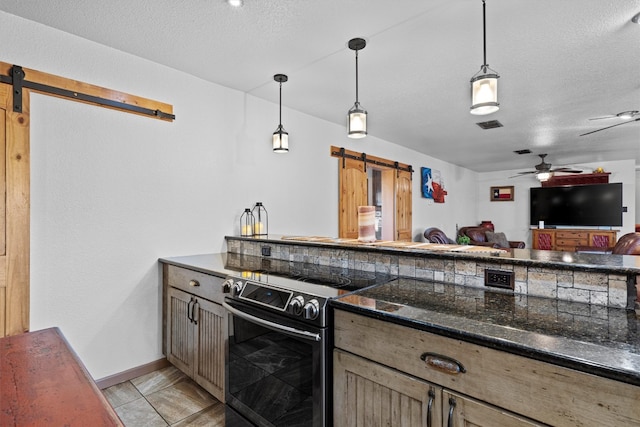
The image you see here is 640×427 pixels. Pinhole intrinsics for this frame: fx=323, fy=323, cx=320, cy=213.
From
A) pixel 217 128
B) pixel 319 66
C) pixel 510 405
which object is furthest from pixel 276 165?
pixel 510 405

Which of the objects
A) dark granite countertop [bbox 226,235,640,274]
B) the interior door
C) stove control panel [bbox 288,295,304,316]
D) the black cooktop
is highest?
the interior door

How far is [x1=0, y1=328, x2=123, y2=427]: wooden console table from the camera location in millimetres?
680

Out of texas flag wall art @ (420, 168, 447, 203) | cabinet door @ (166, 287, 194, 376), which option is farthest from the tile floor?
texas flag wall art @ (420, 168, 447, 203)

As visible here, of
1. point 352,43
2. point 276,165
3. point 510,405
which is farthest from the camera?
point 276,165

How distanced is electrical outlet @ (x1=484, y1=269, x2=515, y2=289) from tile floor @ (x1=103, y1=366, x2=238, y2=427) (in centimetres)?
173

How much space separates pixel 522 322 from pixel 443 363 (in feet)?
0.99

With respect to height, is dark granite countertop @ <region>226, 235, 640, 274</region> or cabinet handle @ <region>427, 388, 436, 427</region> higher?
dark granite countertop @ <region>226, 235, 640, 274</region>

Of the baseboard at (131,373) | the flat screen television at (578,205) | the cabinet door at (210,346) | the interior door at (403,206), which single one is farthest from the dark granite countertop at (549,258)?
the flat screen television at (578,205)

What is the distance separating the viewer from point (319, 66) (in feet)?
8.86

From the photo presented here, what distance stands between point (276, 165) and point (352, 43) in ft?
5.16

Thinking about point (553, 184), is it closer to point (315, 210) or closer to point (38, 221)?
point (315, 210)

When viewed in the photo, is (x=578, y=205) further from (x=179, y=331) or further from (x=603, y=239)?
(x=179, y=331)

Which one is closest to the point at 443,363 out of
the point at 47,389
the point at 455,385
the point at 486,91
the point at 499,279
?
the point at 455,385

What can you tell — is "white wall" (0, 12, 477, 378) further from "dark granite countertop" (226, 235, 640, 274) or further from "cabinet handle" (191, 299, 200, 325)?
"dark granite countertop" (226, 235, 640, 274)
